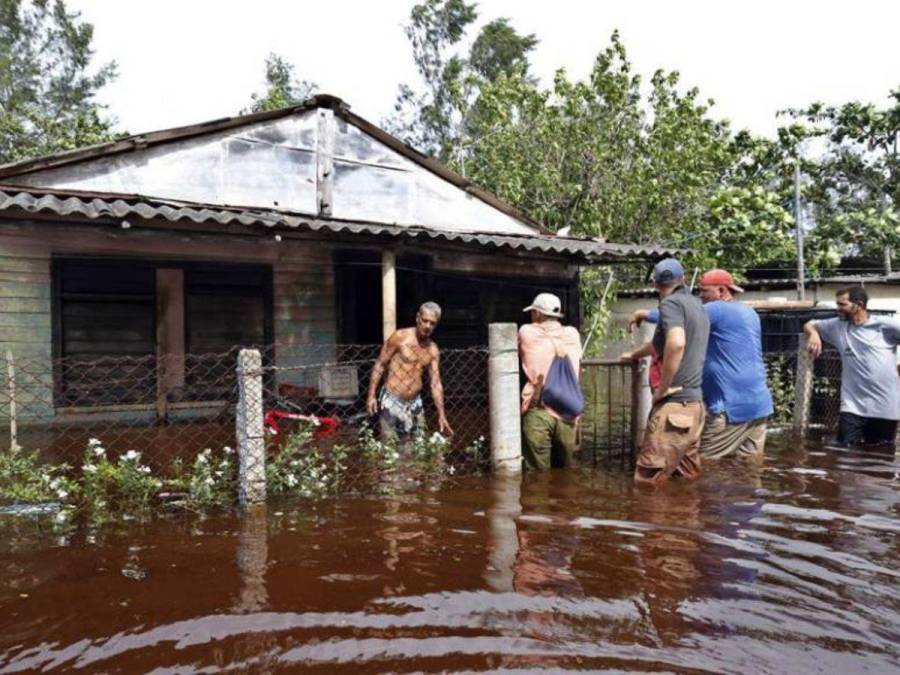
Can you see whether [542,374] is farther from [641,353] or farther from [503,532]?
[503,532]

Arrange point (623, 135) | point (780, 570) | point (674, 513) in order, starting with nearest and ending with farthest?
Answer: point (780, 570) < point (674, 513) < point (623, 135)

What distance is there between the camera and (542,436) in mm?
5336

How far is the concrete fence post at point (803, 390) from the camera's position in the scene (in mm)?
7668

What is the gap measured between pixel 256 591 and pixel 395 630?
72 cm

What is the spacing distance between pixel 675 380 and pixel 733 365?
34.4 inches

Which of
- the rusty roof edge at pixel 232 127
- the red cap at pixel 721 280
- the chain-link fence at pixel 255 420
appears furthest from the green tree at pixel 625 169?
the red cap at pixel 721 280

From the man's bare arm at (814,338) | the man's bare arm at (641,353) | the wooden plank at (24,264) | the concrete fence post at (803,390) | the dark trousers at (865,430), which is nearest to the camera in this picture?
the man's bare arm at (641,353)

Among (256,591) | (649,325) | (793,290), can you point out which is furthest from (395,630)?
(793,290)

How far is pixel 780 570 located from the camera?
132 inches

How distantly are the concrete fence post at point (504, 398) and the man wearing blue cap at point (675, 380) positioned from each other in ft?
3.06

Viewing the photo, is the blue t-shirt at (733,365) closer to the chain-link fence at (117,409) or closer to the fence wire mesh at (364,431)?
the fence wire mesh at (364,431)

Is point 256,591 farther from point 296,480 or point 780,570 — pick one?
point 780,570

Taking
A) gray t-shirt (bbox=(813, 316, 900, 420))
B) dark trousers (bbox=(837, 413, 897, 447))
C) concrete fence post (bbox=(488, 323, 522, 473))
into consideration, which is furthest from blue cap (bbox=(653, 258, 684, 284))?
dark trousers (bbox=(837, 413, 897, 447))

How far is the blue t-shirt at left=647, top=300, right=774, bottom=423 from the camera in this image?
206 inches
